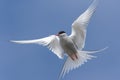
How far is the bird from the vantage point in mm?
12969

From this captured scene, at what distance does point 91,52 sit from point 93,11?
4.94 feet

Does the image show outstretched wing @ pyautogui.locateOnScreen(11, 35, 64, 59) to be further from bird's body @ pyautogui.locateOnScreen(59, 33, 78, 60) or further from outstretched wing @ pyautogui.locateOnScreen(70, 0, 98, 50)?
outstretched wing @ pyautogui.locateOnScreen(70, 0, 98, 50)

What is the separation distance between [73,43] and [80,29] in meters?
0.83

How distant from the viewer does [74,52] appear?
13.1 metres

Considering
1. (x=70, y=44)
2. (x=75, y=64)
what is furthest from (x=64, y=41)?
(x=75, y=64)

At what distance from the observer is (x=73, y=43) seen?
1322 centimetres

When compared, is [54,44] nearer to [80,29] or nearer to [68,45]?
[68,45]

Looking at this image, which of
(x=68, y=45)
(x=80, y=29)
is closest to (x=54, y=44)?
(x=68, y=45)

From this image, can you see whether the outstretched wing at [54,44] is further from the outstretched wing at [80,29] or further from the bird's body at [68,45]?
the outstretched wing at [80,29]

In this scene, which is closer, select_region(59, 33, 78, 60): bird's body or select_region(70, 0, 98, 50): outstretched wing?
select_region(59, 33, 78, 60): bird's body

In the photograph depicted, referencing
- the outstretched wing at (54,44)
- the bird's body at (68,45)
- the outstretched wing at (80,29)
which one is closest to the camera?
the outstretched wing at (54,44)

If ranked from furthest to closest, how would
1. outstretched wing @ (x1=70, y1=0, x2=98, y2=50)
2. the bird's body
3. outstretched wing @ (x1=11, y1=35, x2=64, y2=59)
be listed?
outstretched wing @ (x1=70, y1=0, x2=98, y2=50) → the bird's body → outstretched wing @ (x1=11, y1=35, x2=64, y2=59)

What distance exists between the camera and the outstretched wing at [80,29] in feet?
44.6

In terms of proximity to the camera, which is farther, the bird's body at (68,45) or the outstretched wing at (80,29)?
the outstretched wing at (80,29)
